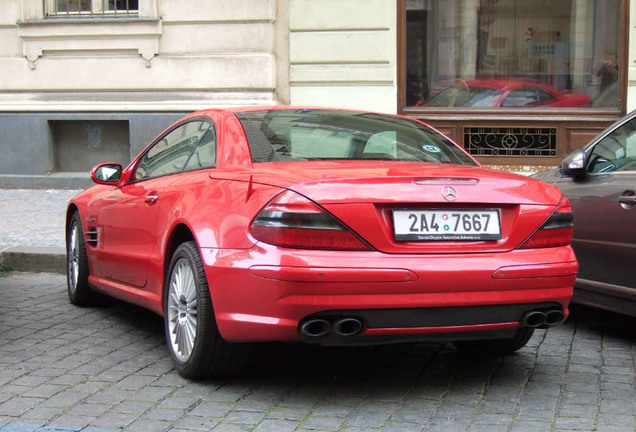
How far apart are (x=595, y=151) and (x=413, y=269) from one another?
96.1 inches

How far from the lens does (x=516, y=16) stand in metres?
13.3

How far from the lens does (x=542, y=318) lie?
414 centimetres

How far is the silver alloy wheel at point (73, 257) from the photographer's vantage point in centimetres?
633

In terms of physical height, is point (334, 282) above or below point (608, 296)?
above

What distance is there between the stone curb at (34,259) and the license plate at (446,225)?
4.68m

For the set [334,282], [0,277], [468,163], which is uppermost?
[468,163]

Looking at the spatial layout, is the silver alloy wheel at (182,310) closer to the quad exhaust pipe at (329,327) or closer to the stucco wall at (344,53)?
the quad exhaust pipe at (329,327)

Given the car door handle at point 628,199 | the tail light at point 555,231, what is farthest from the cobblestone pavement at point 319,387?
the car door handle at point 628,199

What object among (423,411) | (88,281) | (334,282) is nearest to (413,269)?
(334,282)

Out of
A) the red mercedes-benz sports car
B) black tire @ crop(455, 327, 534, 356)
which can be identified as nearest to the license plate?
the red mercedes-benz sports car

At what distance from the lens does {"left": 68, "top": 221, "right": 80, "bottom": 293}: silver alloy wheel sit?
633cm

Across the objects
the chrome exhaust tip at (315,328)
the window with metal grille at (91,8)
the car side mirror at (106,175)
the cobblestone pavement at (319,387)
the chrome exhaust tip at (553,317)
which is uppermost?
the window with metal grille at (91,8)

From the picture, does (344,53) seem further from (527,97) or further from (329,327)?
(329,327)

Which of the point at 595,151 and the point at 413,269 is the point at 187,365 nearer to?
the point at 413,269
